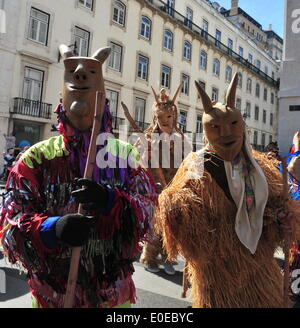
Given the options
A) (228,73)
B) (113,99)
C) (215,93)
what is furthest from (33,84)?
(228,73)

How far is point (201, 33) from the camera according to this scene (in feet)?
75.8

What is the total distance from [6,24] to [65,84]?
44.9 feet

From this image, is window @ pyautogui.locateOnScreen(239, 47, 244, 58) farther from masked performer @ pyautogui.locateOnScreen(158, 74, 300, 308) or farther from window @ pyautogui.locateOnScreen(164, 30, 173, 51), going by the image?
masked performer @ pyautogui.locateOnScreen(158, 74, 300, 308)

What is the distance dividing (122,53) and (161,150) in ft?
48.8

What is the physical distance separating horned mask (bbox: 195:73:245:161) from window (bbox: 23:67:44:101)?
13.4m

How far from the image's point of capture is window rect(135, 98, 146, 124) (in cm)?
1857

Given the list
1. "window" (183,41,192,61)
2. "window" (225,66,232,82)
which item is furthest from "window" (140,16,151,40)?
"window" (225,66,232,82)

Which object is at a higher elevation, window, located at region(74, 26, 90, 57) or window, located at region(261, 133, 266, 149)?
window, located at region(74, 26, 90, 57)

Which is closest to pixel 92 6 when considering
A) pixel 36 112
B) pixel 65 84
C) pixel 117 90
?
pixel 117 90

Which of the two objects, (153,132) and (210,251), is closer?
(210,251)

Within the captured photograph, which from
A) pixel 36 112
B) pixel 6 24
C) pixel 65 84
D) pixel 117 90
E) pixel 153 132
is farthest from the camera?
pixel 117 90

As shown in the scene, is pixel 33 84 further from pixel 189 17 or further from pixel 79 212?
pixel 79 212

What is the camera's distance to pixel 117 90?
17.2 metres
